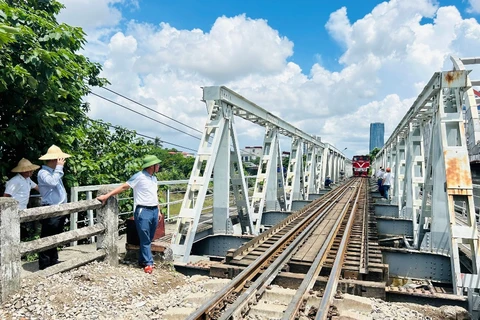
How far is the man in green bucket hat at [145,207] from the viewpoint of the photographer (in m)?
5.34

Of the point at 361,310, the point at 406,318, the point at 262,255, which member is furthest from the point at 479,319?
the point at 262,255

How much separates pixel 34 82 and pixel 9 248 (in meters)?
2.28

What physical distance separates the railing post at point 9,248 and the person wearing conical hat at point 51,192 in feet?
3.36

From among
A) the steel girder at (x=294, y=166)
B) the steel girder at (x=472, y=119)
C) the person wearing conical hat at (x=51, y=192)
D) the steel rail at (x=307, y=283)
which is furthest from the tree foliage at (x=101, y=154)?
the steel girder at (x=472, y=119)

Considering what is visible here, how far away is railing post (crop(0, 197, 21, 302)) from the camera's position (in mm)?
3744

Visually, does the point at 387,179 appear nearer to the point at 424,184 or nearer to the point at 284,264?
the point at 424,184

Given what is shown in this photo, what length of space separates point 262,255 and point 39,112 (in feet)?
14.0

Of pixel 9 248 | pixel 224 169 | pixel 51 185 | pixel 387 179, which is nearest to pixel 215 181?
pixel 224 169

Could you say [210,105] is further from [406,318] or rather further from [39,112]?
[406,318]

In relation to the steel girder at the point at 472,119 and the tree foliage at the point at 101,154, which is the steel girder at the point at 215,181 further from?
the steel girder at the point at 472,119

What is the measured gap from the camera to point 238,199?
1021 centimetres

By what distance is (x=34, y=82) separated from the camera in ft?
16.2

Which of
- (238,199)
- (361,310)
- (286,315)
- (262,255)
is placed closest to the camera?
(286,315)

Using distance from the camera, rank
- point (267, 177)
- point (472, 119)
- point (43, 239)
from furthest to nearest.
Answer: point (472, 119) < point (267, 177) < point (43, 239)
